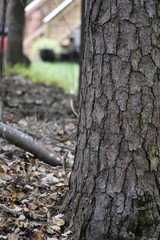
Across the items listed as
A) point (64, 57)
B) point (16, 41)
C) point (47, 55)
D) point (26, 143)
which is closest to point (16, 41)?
point (16, 41)

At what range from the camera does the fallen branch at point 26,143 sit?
427 centimetres

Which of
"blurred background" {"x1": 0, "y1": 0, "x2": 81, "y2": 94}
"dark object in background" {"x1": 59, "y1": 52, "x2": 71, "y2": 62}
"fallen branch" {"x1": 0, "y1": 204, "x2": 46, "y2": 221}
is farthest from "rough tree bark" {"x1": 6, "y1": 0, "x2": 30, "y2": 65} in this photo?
"fallen branch" {"x1": 0, "y1": 204, "x2": 46, "y2": 221}

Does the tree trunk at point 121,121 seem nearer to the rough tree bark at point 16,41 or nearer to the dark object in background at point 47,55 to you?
the rough tree bark at point 16,41

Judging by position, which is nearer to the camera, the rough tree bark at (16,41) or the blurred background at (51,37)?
the rough tree bark at (16,41)

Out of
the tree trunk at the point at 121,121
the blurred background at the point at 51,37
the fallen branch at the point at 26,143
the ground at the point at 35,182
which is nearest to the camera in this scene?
the tree trunk at the point at 121,121

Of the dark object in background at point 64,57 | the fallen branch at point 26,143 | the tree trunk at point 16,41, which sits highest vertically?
the tree trunk at point 16,41

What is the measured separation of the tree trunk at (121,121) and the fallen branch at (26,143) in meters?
1.33

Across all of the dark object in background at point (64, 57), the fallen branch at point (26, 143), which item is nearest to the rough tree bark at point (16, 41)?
the dark object in background at point (64, 57)

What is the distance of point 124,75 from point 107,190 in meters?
0.83

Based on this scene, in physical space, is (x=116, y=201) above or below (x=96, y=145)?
below

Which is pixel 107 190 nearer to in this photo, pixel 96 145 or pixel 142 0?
pixel 96 145

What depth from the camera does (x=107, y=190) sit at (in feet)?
9.81

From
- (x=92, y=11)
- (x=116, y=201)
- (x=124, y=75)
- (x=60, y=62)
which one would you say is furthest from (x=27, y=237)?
(x=60, y=62)

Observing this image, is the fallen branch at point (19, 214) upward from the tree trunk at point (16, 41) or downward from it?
downward
